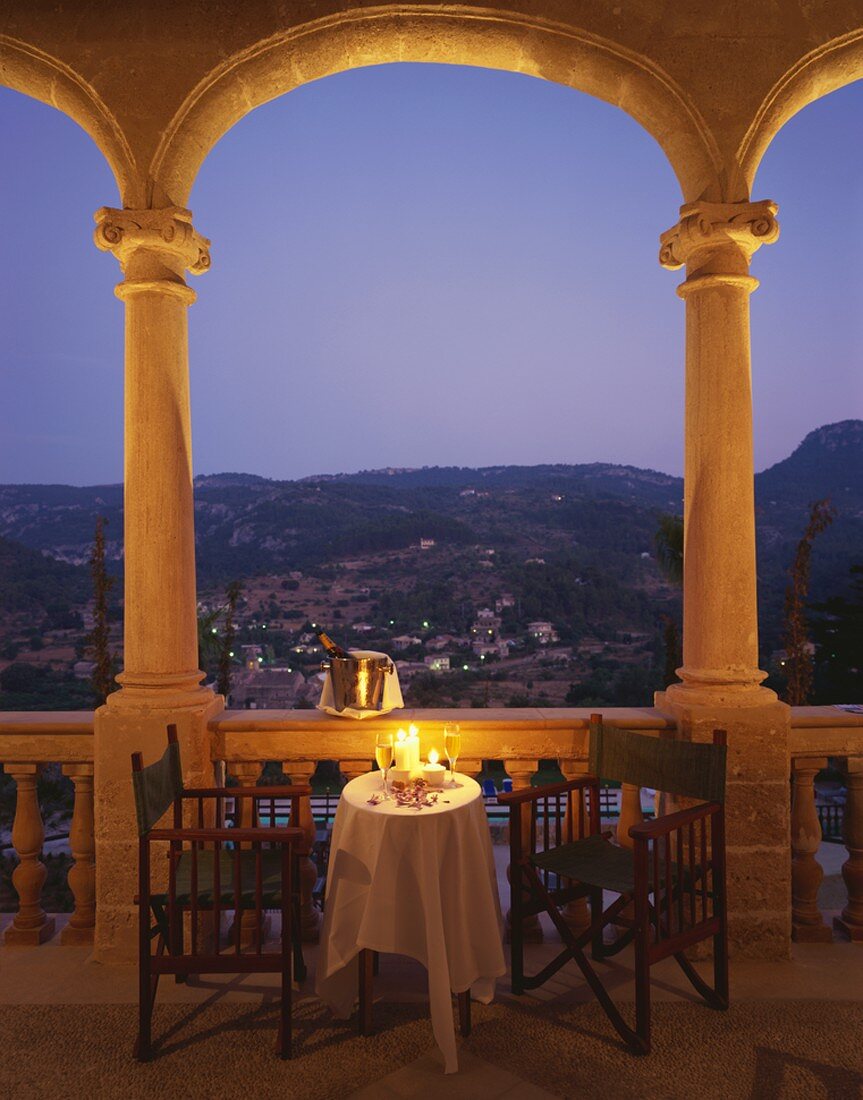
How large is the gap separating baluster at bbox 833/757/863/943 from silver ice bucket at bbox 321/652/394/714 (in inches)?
81.4

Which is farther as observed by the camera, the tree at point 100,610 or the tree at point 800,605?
the tree at point 800,605

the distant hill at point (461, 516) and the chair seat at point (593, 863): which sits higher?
the distant hill at point (461, 516)

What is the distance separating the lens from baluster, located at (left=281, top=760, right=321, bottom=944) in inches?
127

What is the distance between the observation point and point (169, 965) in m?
2.52

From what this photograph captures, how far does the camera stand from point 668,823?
2.58 meters

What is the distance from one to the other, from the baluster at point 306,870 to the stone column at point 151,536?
1.22 feet

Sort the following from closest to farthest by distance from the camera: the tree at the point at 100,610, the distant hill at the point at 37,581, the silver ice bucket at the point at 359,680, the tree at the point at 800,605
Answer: the silver ice bucket at the point at 359,680 → the tree at the point at 100,610 → the tree at the point at 800,605 → the distant hill at the point at 37,581

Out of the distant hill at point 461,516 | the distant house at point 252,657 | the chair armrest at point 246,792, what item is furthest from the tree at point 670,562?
the chair armrest at point 246,792

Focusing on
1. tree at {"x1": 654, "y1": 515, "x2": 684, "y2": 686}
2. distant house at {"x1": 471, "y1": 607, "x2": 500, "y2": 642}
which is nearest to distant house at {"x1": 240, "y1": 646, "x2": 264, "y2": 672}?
distant house at {"x1": 471, "y1": 607, "x2": 500, "y2": 642}

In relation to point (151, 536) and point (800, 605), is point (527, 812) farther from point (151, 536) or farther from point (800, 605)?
point (800, 605)

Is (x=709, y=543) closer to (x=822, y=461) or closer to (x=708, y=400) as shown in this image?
(x=708, y=400)

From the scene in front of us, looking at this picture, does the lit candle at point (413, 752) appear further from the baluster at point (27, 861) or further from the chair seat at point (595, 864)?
the baluster at point (27, 861)

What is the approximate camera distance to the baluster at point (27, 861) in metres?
3.27

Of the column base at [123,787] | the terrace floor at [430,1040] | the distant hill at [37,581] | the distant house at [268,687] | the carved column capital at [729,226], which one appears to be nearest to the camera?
the terrace floor at [430,1040]
